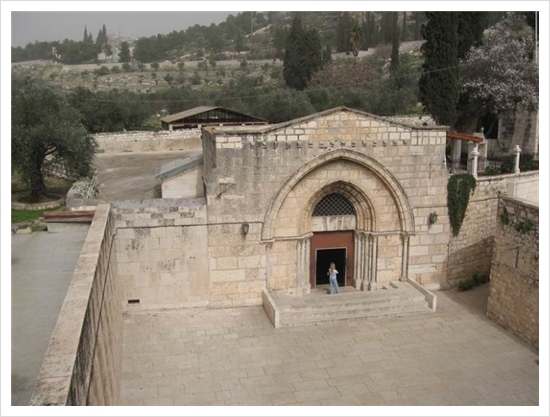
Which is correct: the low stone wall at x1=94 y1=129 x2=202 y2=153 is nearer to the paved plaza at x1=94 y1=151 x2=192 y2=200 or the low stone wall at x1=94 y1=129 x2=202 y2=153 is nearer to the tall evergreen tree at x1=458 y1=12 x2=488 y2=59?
the paved plaza at x1=94 y1=151 x2=192 y2=200

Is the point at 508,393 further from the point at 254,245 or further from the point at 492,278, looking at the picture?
the point at 254,245

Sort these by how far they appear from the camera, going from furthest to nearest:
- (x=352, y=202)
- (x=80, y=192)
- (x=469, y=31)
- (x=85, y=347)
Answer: (x=469, y=31)
(x=80, y=192)
(x=352, y=202)
(x=85, y=347)

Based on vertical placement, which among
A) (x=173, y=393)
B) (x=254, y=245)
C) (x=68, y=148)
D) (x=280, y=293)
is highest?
(x=68, y=148)

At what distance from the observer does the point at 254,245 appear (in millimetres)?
14547

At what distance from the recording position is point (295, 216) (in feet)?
48.7

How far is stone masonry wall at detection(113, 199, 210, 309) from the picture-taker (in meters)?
13.9

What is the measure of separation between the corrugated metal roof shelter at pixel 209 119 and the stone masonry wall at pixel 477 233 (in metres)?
→ 21.5

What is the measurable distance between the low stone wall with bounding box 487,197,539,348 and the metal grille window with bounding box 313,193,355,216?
13.2 feet

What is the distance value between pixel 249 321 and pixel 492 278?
247 inches

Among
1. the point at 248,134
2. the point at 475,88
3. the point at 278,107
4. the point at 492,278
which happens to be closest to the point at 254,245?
the point at 248,134

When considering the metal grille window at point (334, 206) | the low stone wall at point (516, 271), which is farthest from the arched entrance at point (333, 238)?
the low stone wall at point (516, 271)

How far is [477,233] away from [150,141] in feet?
75.9

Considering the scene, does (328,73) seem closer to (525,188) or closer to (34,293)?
(525,188)

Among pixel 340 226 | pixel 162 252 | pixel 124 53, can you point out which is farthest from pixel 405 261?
pixel 124 53
